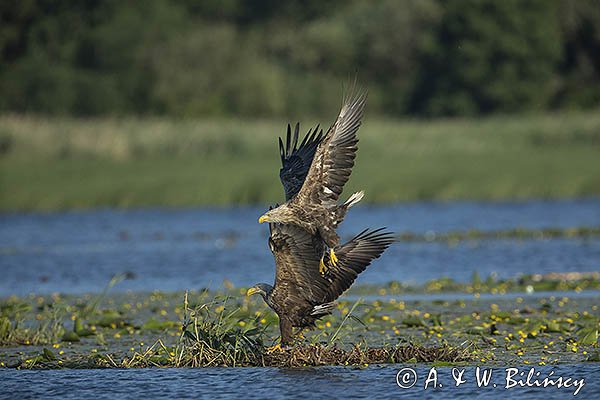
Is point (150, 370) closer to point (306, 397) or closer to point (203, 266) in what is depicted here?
point (306, 397)

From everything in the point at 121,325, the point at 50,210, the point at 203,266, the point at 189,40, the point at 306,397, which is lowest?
the point at 306,397

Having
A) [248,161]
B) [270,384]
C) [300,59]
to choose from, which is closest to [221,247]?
[248,161]

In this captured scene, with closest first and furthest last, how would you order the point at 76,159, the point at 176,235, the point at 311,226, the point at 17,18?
the point at 311,226 → the point at 176,235 → the point at 76,159 → the point at 17,18

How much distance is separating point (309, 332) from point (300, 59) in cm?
3827

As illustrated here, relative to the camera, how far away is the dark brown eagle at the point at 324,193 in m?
10.1

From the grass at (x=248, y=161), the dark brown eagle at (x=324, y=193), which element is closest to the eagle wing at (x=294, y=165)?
the dark brown eagle at (x=324, y=193)

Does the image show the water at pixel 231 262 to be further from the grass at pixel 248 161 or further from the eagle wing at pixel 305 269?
the eagle wing at pixel 305 269

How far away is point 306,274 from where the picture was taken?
9734 millimetres

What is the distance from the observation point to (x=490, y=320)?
11594mm

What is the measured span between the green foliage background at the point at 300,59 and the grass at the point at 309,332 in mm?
29197

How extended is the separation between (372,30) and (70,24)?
12117 mm

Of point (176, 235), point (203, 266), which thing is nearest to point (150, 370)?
point (203, 266)

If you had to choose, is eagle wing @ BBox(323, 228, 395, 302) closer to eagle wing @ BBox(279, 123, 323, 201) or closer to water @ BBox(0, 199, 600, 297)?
eagle wing @ BBox(279, 123, 323, 201)

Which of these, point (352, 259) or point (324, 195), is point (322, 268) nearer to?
point (352, 259)
